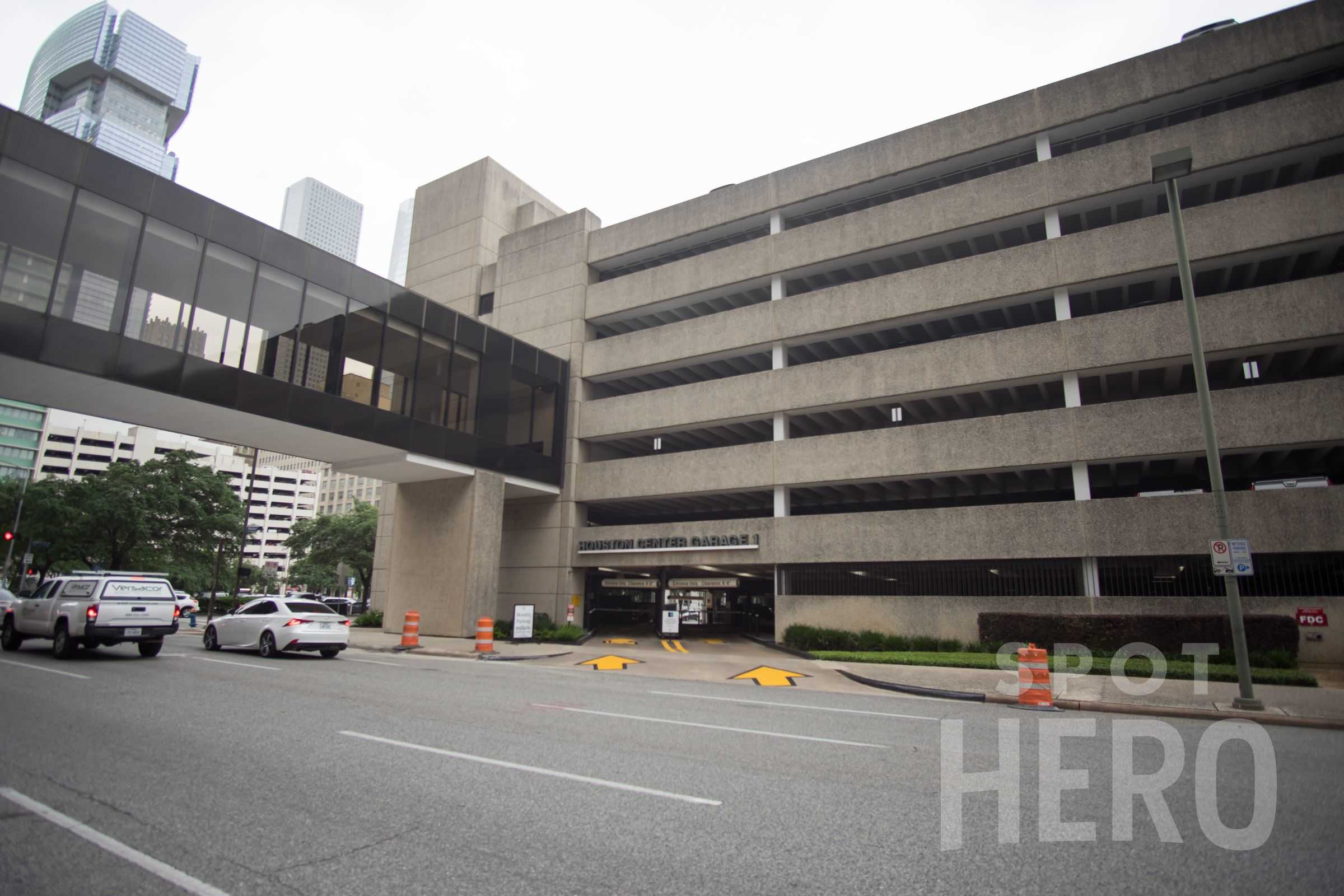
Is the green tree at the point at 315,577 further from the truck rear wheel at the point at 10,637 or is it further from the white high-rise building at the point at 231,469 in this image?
the truck rear wheel at the point at 10,637

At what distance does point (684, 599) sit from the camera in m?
35.7

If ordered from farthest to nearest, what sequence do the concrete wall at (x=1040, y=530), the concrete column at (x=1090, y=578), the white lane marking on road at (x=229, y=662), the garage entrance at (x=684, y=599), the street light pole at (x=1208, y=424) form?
the garage entrance at (x=684, y=599) < the concrete column at (x=1090, y=578) < the concrete wall at (x=1040, y=530) < the white lane marking on road at (x=229, y=662) < the street light pole at (x=1208, y=424)

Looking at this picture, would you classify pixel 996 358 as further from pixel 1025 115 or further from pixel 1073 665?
pixel 1073 665

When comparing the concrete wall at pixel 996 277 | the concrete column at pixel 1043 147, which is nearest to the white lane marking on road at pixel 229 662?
the concrete wall at pixel 996 277

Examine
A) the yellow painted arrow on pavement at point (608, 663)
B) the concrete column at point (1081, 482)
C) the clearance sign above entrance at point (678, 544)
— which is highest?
the concrete column at point (1081, 482)

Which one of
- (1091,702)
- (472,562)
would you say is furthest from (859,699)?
(472,562)

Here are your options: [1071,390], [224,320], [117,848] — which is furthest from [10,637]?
[1071,390]

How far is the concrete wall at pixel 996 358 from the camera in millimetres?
20875

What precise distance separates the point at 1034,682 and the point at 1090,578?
10842mm

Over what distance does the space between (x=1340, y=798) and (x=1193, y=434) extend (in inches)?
708

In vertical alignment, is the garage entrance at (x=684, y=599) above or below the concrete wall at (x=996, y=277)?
below

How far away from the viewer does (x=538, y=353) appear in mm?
31344

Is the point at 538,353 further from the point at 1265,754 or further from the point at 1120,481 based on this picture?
the point at 1265,754

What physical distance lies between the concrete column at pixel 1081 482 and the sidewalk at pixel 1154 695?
7.27m
